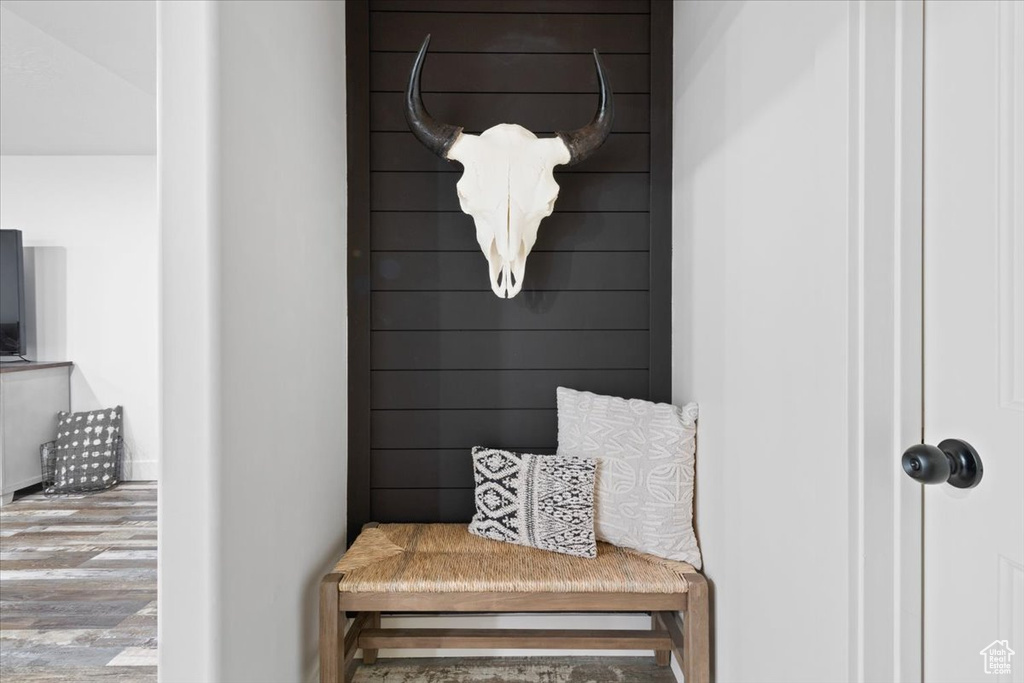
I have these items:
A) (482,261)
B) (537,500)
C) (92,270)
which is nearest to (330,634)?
(537,500)

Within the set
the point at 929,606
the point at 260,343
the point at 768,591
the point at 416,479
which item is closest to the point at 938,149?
the point at 929,606

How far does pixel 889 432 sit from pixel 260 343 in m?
1.32

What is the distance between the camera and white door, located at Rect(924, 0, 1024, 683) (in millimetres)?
801

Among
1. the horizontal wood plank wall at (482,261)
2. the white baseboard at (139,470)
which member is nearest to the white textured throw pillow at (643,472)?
the horizontal wood plank wall at (482,261)

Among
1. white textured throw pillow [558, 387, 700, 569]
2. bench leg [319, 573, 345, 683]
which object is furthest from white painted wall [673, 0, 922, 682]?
bench leg [319, 573, 345, 683]

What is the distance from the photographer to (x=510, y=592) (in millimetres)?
1663

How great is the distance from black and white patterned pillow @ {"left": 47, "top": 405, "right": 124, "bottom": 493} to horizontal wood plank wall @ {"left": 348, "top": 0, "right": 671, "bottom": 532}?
10.4 feet

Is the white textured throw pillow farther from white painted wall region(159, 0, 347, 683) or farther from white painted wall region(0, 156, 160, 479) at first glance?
white painted wall region(0, 156, 160, 479)

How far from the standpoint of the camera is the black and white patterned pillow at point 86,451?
13.5 feet

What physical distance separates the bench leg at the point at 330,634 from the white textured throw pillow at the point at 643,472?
839 millimetres

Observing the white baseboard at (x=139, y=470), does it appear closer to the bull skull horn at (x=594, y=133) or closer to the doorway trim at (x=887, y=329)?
the bull skull horn at (x=594, y=133)

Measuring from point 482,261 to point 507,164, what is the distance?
1.51 ft

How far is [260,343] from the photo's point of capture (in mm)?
1382

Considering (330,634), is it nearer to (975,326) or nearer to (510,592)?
(510,592)
